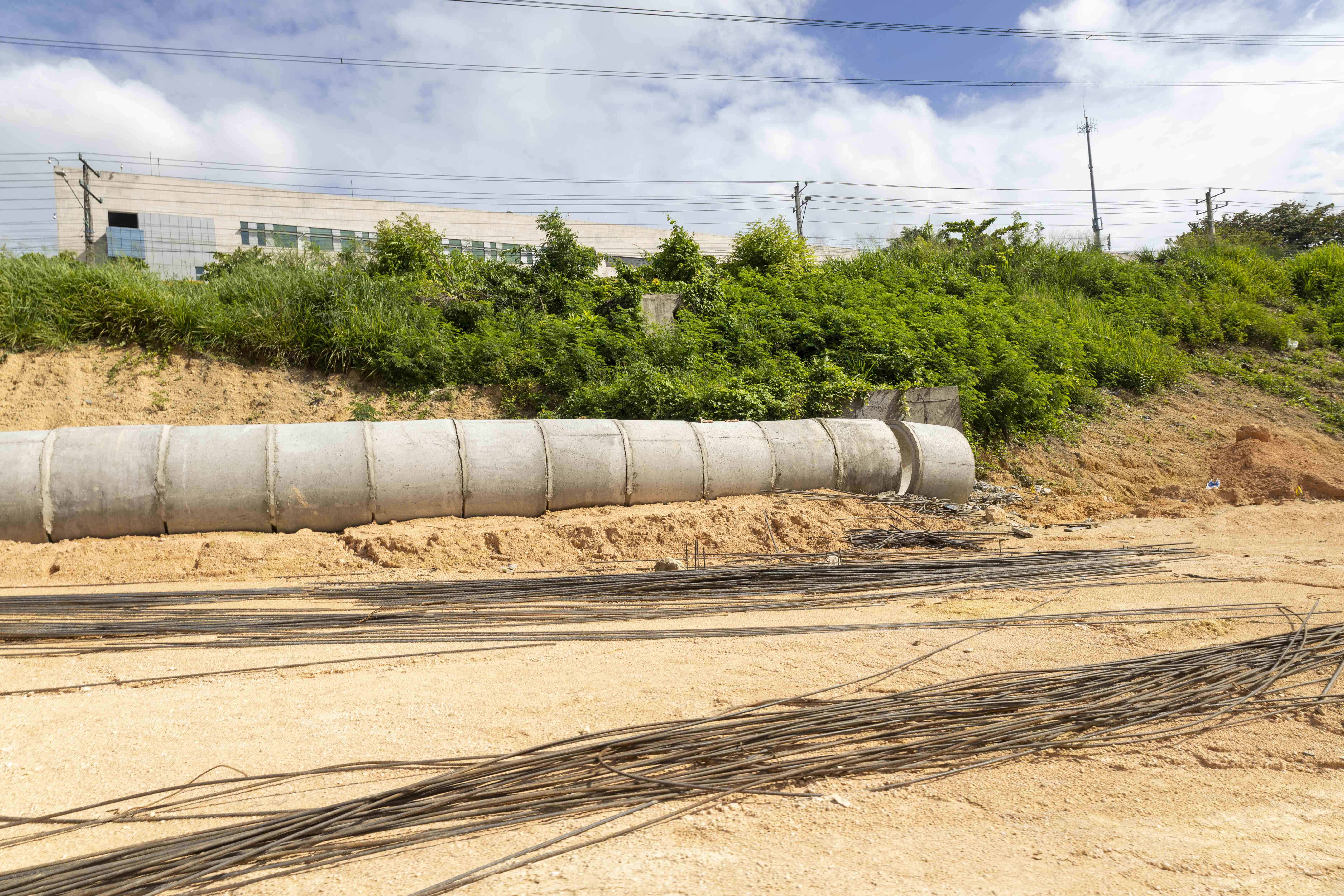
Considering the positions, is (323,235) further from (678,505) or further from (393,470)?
(678,505)

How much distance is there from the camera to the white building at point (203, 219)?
3350 centimetres

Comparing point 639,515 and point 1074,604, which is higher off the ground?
point 639,515

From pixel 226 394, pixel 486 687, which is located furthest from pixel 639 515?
pixel 226 394

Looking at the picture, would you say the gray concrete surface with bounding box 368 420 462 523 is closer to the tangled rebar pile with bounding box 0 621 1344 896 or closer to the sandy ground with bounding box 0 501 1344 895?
the sandy ground with bounding box 0 501 1344 895

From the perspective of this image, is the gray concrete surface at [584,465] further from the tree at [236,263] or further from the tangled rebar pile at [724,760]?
the tree at [236,263]

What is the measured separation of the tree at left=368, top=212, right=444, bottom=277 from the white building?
753 cm

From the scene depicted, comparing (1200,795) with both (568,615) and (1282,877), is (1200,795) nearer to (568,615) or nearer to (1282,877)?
(1282,877)

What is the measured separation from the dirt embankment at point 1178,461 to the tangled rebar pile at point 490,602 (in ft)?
14.8

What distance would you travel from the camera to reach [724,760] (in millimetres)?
3326

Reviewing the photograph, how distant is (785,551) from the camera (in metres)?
8.57

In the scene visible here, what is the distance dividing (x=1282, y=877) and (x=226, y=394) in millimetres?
13888

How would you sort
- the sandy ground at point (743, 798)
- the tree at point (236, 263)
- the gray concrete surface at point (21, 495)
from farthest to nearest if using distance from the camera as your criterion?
the tree at point (236, 263) < the gray concrete surface at point (21, 495) < the sandy ground at point (743, 798)

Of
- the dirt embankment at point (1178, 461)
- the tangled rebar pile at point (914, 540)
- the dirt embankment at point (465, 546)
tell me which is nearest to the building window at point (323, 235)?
the dirt embankment at point (465, 546)

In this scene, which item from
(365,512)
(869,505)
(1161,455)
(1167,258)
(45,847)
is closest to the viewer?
(45,847)
